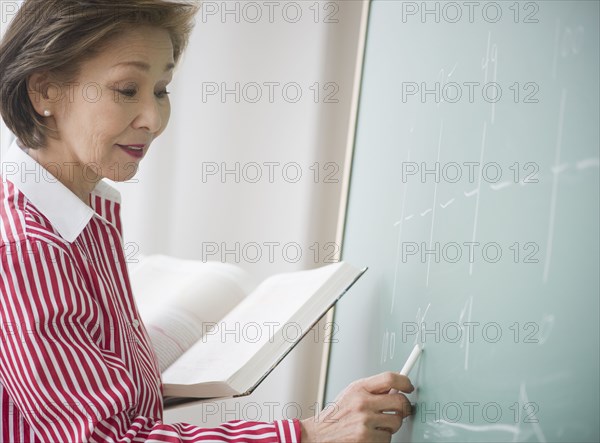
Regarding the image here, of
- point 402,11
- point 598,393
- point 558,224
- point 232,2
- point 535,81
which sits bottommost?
point 598,393

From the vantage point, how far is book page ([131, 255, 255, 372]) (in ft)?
3.82

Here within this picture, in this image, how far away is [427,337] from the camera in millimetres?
859

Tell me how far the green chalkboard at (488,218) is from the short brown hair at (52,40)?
0.36m

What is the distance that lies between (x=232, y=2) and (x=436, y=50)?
0.89 meters

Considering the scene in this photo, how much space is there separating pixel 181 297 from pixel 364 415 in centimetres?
54

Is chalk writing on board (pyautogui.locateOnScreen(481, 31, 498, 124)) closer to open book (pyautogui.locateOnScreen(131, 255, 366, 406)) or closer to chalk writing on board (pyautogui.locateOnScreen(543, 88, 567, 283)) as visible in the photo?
chalk writing on board (pyautogui.locateOnScreen(543, 88, 567, 283))

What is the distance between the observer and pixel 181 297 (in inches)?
48.8

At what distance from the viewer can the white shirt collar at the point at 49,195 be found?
0.87 m

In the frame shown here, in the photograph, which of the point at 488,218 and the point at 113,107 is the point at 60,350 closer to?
the point at 113,107

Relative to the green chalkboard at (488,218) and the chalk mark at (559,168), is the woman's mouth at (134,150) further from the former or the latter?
the chalk mark at (559,168)

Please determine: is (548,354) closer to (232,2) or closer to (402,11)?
(402,11)

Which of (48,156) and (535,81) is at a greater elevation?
(535,81)

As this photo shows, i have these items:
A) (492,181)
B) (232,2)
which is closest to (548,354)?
(492,181)

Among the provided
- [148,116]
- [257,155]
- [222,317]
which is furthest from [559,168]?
[257,155]
